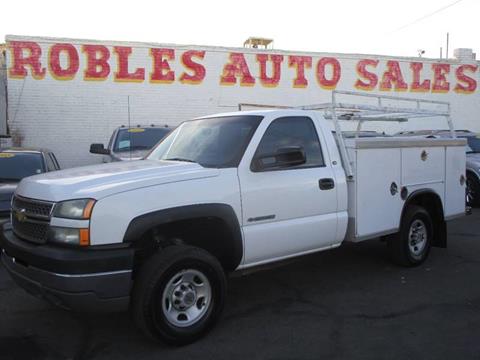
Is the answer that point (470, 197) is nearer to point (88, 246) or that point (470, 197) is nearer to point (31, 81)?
point (88, 246)

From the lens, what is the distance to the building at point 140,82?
43.6 feet

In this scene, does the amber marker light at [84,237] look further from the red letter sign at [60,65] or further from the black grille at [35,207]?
the red letter sign at [60,65]

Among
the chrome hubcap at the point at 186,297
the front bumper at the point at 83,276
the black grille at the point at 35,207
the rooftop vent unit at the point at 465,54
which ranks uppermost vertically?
the rooftop vent unit at the point at 465,54

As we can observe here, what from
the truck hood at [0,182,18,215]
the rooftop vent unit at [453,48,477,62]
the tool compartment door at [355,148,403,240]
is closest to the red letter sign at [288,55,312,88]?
the rooftop vent unit at [453,48,477,62]

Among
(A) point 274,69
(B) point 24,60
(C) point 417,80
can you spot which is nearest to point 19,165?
(B) point 24,60

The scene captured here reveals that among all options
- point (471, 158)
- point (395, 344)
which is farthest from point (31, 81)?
→ point (395, 344)

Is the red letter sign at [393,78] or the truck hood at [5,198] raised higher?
the red letter sign at [393,78]

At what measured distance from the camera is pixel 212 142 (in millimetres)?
4594

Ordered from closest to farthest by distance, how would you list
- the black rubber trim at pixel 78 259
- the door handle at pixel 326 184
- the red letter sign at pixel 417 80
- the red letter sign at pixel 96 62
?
the black rubber trim at pixel 78 259
the door handle at pixel 326 184
the red letter sign at pixel 96 62
the red letter sign at pixel 417 80

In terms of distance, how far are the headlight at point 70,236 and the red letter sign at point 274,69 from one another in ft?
39.9

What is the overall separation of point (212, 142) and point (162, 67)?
10149mm

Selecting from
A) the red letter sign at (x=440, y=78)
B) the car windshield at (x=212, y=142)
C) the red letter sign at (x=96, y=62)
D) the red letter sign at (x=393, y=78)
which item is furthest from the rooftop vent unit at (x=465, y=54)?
the car windshield at (x=212, y=142)

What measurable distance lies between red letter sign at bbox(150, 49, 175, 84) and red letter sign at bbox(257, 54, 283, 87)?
8.99 ft

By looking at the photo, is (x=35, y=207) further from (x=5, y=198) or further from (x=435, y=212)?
(x=435, y=212)
